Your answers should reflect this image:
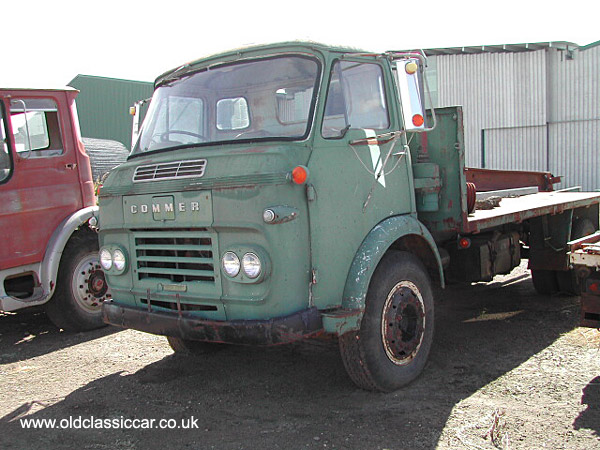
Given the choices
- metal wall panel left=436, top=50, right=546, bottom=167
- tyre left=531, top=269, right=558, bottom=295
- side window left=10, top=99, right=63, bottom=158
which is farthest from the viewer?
metal wall panel left=436, top=50, right=546, bottom=167

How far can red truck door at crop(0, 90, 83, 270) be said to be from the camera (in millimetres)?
6348

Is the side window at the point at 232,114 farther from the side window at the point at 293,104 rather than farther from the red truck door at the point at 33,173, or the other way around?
the red truck door at the point at 33,173

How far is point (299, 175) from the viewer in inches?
153

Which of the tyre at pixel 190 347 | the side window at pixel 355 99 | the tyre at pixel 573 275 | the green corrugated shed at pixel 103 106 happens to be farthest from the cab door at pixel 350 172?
the green corrugated shed at pixel 103 106

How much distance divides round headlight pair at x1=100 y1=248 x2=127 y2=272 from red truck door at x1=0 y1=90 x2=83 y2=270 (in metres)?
2.11

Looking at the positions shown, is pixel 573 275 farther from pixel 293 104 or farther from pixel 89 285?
pixel 89 285

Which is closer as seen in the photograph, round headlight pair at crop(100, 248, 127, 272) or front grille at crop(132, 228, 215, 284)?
front grille at crop(132, 228, 215, 284)

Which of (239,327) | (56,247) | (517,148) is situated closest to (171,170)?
(239,327)

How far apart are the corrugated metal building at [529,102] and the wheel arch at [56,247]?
1581 centimetres

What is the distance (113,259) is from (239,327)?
53.8 inches

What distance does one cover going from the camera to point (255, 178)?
12.9 ft

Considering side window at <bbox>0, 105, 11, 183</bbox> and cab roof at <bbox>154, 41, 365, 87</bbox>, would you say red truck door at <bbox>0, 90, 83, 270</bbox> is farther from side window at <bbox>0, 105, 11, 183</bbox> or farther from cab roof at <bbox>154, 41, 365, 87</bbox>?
cab roof at <bbox>154, 41, 365, 87</bbox>

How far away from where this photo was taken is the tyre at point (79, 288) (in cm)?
677

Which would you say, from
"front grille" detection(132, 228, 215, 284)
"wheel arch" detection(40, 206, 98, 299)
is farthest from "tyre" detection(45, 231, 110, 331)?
"front grille" detection(132, 228, 215, 284)
